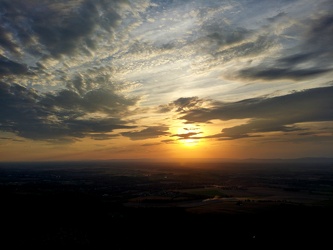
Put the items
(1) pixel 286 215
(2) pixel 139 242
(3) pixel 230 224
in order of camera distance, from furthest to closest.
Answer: (1) pixel 286 215, (3) pixel 230 224, (2) pixel 139 242

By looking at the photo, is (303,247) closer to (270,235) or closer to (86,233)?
(270,235)

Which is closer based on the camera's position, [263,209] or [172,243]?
[172,243]

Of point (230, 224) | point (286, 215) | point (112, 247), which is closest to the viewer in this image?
point (112, 247)

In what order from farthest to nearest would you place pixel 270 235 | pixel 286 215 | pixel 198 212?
pixel 198 212, pixel 286 215, pixel 270 235

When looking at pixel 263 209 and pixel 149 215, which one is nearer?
pixel 149 215

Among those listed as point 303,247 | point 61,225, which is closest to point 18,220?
point 61,225

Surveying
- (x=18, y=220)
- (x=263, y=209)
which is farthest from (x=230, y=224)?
(x=18, y=220)

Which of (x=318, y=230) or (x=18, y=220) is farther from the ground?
(x=18, y=220)

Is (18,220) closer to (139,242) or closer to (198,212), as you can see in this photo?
(139,242)

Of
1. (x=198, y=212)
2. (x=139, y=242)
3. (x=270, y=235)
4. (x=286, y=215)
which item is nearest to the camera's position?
(x=139, y=242)
